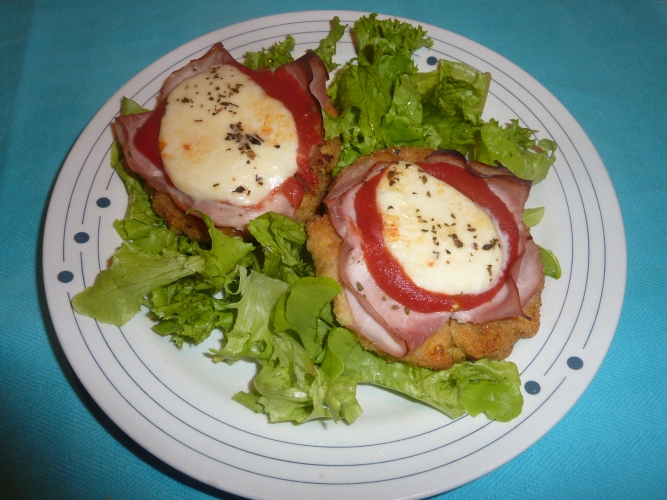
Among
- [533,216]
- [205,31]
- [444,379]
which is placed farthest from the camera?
[205,31]

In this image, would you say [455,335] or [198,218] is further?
[198,218]

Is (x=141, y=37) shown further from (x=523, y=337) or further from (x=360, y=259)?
(x=523, y=337)

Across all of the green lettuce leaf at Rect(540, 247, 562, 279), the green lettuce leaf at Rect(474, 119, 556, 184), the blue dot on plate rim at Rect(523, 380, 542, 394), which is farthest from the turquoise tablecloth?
the green lettuce leaf at Rect(474, 119, 556, 184)

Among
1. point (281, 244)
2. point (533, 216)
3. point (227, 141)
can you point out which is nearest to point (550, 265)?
point (533, 216)

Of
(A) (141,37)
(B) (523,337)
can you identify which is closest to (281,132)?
(B) (523,337)

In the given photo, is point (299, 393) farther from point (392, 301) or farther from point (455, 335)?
point (455, 335)

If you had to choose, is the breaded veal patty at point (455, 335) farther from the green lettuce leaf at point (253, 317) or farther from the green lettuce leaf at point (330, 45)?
the green lettuce leaf at point (330, 45)
